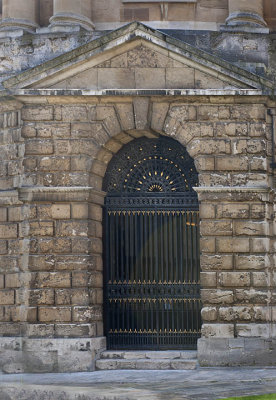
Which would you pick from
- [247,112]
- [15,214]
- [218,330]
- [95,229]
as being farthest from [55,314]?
[247,112]

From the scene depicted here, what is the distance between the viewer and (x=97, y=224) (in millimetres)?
15523

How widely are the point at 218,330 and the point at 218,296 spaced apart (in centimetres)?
65

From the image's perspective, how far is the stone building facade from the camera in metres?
14.8

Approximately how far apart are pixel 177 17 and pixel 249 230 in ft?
16.5

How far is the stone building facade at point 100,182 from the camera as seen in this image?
14.8m

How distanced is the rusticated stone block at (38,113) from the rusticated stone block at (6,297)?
344cm

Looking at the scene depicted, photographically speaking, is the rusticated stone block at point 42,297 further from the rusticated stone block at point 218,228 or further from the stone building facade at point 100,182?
the rusticated stone block at point 218,228

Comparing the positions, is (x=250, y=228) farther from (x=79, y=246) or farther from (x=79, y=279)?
(x=79, y=279)

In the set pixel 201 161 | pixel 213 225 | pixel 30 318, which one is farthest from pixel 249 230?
pixel 30 318

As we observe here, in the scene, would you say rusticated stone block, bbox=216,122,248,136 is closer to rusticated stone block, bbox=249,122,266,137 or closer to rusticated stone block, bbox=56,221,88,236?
rusticated stone block, bbox=249,122,266,137

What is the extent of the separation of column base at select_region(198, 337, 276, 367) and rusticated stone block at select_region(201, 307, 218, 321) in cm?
40

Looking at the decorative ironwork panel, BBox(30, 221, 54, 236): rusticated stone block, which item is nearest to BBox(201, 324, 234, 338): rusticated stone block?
the decorative ironwork panel

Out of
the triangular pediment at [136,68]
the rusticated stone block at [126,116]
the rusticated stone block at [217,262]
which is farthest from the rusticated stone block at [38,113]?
the rusticated stone block at [217,262]

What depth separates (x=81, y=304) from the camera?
14.8m
